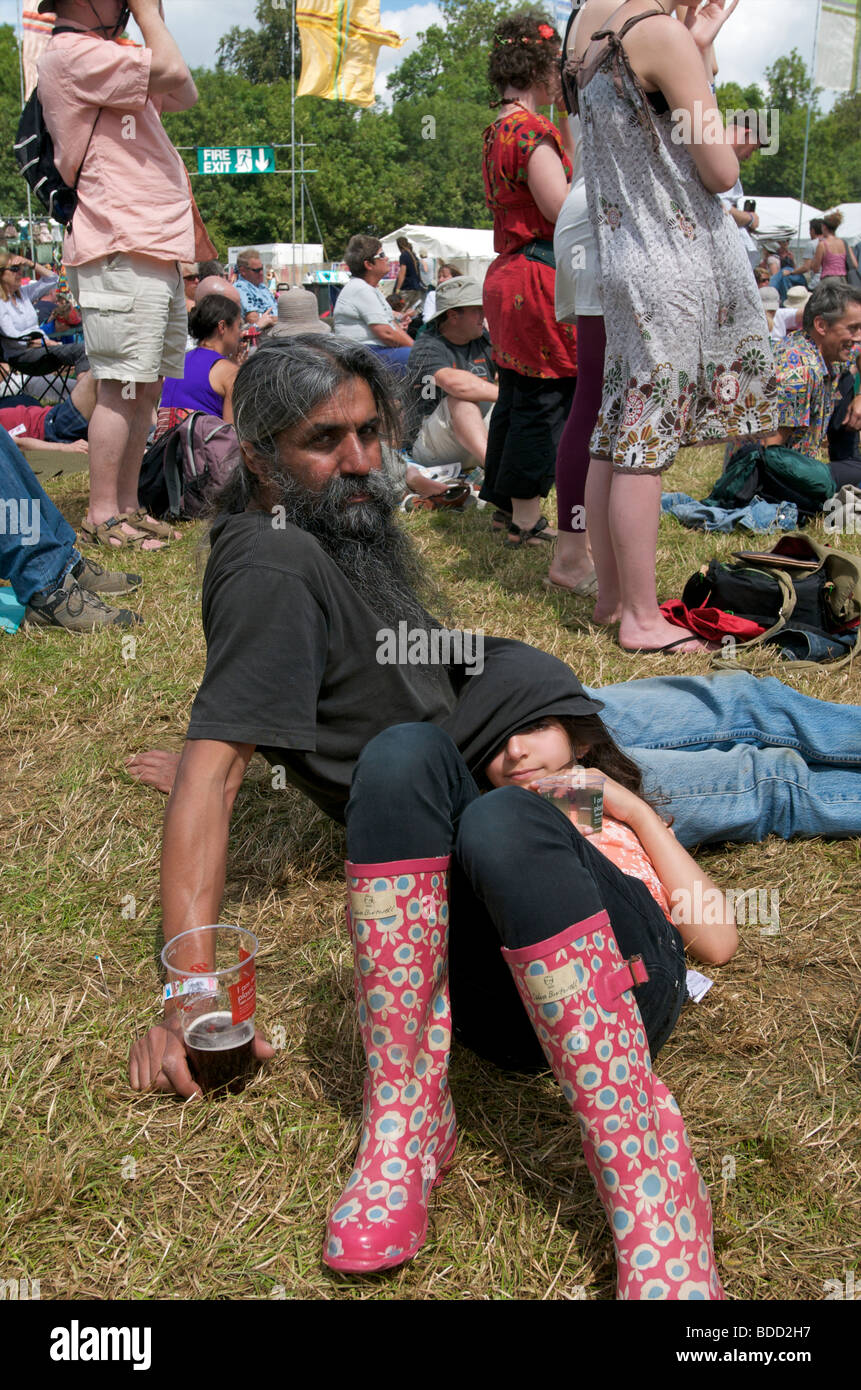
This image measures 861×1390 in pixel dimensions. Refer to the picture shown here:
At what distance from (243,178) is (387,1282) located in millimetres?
55188

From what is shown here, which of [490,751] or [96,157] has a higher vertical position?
[96,157]

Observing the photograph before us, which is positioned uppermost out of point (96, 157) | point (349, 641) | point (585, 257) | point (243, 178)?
point (243, 178)

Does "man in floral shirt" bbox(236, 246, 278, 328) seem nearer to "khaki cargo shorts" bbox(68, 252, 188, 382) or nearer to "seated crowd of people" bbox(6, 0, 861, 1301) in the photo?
"khaki cargo shorts" bbox(68, 252, 188, 382)

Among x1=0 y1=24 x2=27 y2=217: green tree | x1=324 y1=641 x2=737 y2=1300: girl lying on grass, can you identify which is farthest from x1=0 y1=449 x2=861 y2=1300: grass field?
x1=0 y1=24 x2=27 y2=217: green tree

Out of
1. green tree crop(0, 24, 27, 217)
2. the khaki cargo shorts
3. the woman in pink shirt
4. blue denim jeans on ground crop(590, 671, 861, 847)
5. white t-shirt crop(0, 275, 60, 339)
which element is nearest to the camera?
blue denim jeans on ground crop(590, 671, 861, 847)

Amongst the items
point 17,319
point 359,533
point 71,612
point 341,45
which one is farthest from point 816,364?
point 341,45

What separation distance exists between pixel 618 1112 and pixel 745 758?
1.31 meters

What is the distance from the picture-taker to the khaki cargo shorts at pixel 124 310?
4.75m

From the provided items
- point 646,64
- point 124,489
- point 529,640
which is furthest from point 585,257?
point 124,489

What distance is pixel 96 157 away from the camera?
4.65 meters

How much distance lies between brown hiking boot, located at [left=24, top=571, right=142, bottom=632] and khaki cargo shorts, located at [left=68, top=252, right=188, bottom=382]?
131 cm

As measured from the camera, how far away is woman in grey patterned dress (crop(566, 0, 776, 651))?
3.30m

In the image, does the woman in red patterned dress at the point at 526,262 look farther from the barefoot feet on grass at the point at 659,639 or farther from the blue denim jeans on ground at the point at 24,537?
the blue denim jeans on ground at the point at 24,537

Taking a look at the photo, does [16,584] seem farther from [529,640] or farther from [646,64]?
[646,64]
